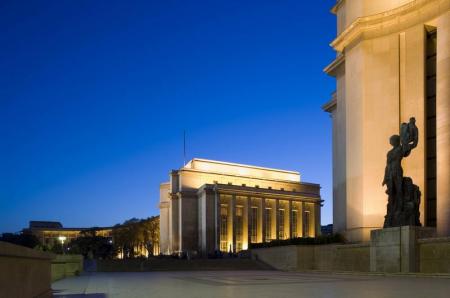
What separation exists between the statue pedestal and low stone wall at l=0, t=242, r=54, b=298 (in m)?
15.1

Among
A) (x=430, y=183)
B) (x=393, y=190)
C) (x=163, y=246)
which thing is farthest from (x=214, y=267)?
(x=163, y=246)

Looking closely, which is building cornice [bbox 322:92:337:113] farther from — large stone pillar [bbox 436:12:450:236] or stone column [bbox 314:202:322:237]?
stone column [bbox 314:202:322:237]

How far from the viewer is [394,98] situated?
1241 inches

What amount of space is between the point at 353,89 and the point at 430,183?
27.6 ft

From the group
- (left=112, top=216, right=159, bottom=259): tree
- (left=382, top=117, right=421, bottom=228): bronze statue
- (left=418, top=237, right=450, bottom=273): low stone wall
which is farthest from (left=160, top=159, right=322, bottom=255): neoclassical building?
(left=418, top=237, right=450, bottom=273): low stone wall

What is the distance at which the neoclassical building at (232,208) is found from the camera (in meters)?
71.7

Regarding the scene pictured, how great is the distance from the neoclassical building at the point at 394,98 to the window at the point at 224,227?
40042mm

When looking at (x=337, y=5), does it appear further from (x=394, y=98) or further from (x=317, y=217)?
(x=317, y=217)


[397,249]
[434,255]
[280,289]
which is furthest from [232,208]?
[280,289]

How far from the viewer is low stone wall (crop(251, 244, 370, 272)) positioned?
24.9 m

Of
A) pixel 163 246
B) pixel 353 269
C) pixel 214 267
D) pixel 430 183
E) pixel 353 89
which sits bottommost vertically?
pixel 163 246

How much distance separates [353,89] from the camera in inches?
1344

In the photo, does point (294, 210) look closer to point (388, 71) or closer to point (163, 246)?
point (163, 246)

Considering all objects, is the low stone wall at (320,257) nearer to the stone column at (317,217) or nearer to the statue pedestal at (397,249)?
the statue pedestal at (397,249)
